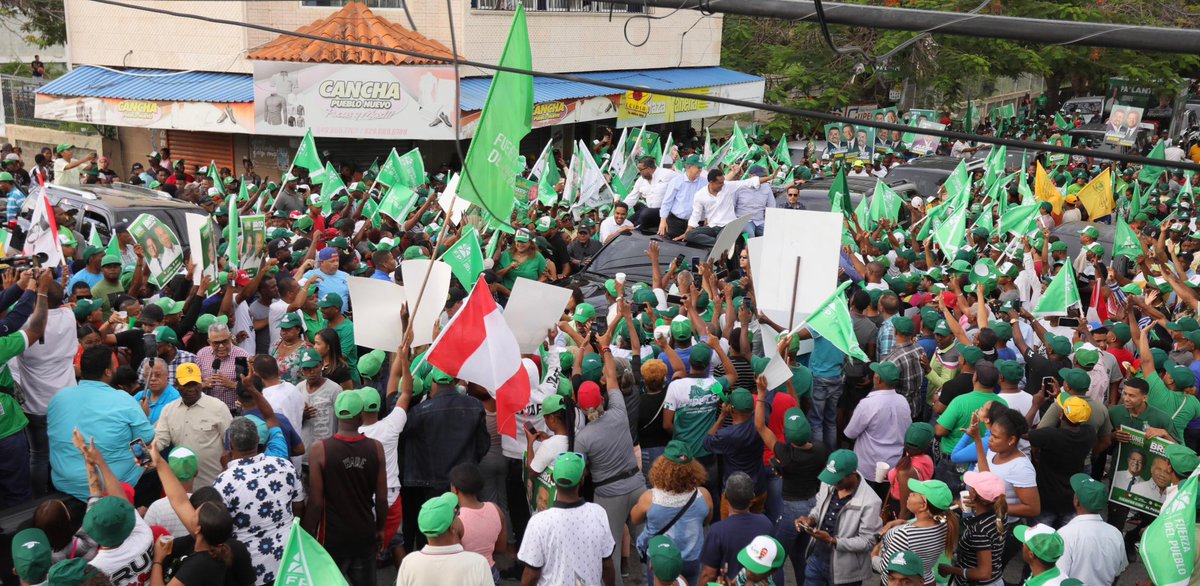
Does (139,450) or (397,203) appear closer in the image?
(139,450)

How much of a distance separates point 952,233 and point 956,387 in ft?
16.0

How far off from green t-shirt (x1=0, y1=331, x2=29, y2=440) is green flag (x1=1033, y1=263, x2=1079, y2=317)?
752cm

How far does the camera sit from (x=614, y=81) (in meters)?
24.7

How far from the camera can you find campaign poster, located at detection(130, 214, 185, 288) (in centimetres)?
917

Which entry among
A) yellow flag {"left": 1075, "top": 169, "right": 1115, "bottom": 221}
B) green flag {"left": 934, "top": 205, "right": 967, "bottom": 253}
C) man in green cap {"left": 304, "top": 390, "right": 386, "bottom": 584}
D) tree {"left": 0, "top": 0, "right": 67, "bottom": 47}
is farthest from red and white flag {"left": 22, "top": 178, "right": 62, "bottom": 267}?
tree {"left": 0, "top": 0, "right": 67, "bottom": 47}

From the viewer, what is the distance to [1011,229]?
13.0 meters

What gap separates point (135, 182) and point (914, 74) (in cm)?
1940

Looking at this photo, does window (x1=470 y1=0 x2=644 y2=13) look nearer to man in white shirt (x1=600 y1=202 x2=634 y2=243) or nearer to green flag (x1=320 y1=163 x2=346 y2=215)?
green flag (x1=320 y1=163 x2=346 y2=215)

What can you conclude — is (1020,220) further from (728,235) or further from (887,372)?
(887,372)

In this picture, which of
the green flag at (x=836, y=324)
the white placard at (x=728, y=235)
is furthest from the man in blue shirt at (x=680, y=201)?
the green flag at (x=836, y=324)

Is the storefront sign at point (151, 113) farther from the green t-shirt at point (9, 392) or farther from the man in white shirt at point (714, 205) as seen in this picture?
the green t-shirt at point (9, 392)

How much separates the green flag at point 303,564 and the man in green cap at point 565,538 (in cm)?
121

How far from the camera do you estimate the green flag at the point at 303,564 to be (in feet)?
15.1

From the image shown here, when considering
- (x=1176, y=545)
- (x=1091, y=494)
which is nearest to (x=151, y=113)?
(x=1091, y=494)
